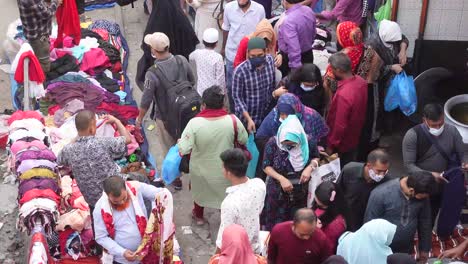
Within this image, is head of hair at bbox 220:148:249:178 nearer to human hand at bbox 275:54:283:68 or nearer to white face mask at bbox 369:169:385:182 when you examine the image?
white face mask at bbox 369:169:385:182

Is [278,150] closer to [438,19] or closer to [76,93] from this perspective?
[76,93]

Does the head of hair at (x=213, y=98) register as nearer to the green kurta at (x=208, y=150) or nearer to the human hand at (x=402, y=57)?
the green kurta at (x=208, y=150)

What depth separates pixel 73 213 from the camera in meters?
6.48

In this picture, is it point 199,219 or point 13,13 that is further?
point 13,13

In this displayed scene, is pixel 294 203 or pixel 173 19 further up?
pixel 173 19

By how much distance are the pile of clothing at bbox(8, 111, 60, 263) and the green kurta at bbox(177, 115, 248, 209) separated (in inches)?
48.3

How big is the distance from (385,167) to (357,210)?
1.63 feet

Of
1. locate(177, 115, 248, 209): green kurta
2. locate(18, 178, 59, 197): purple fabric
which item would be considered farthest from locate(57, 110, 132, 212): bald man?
locate(177, 115, 248, 209): green kurta

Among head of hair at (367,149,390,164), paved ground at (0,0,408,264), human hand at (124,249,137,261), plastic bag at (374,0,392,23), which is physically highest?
plastic bag at (374,0,392,23)

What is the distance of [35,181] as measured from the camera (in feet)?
19.7

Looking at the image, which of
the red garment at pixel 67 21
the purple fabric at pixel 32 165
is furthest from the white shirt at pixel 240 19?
the purple fabric at pixel 32 165

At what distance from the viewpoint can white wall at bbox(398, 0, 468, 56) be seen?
26.1 feet

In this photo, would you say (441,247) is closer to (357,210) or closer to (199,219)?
(357,210)

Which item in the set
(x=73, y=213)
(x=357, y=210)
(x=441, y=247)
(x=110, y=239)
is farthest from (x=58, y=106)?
(x=441, y=247)
